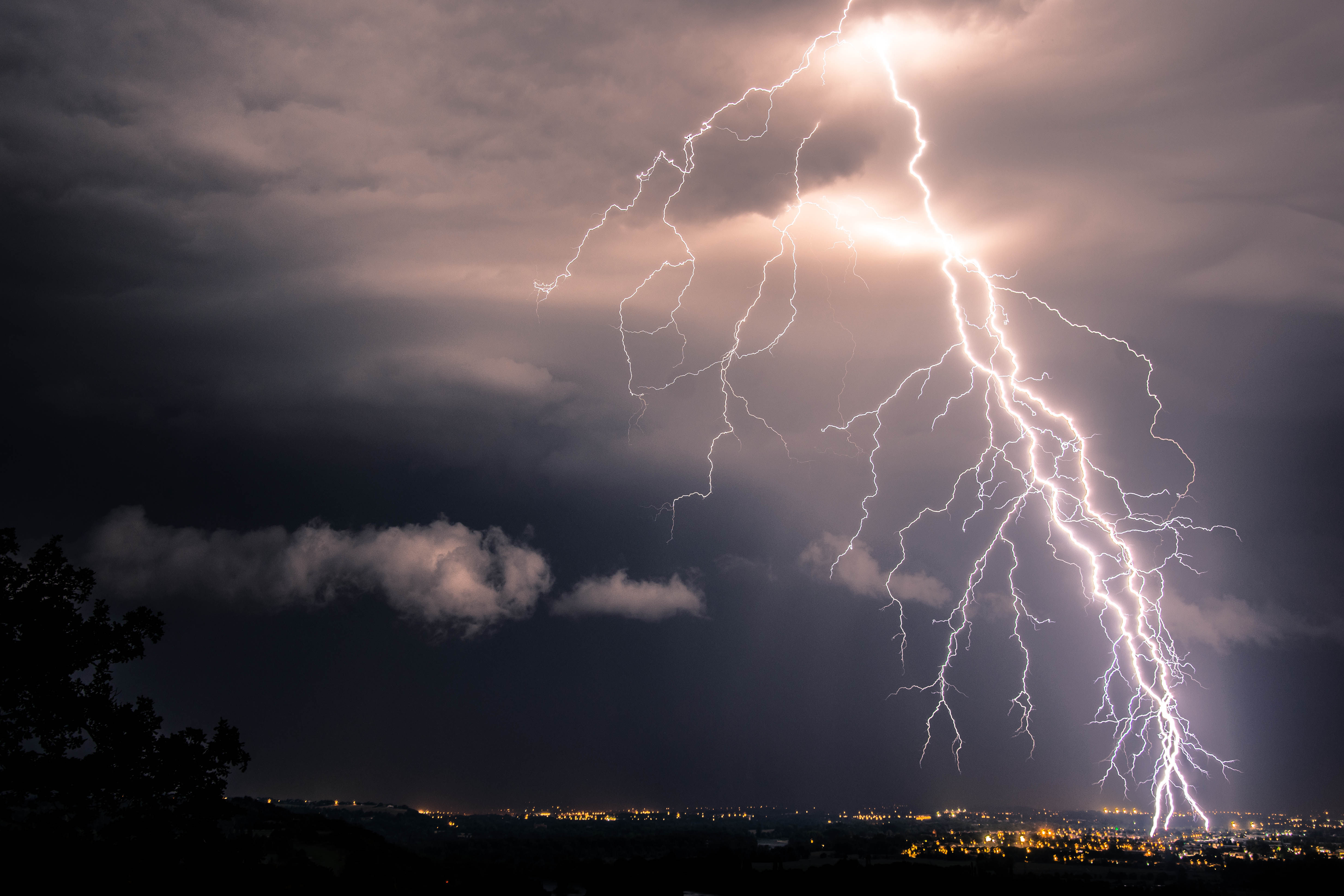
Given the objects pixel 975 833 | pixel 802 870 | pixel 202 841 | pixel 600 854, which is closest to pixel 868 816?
pixel 975 833

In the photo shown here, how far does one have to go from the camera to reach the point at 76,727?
12008 mm

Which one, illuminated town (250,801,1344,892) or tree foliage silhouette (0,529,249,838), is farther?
illuminated town (250,801,1344,892)

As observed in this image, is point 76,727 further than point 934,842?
No

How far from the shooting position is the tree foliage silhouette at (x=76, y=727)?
38.0ft

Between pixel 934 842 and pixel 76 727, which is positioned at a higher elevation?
pixel 76 727

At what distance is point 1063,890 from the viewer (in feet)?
137

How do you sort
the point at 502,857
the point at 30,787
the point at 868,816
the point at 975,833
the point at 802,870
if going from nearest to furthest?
the point at 30,787, the point at 802,870, the point at 502,857, the point at 975,833, the point at 868,816

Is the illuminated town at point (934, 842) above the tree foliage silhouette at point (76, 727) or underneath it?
underneath

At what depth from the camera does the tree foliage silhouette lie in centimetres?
1157

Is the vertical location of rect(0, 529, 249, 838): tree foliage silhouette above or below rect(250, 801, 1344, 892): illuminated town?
above

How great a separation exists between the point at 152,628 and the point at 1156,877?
178 feet

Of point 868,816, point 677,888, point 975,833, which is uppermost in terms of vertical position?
point 677,888

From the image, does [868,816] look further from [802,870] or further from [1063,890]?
[1063,890]

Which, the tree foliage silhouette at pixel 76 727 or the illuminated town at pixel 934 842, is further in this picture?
the illuminated town at pixel 934 842
